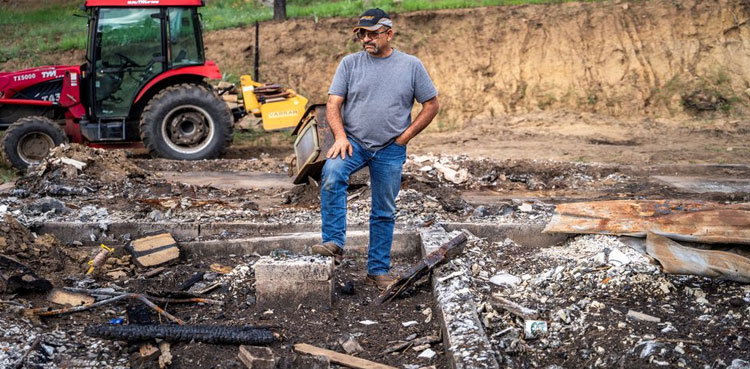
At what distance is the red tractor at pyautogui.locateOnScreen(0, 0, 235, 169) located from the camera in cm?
1186

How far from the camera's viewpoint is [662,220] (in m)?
5.79

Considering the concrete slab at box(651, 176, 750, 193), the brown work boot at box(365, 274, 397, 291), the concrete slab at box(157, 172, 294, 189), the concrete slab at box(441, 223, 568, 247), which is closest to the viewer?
the brown work boot at box(365, 274, 397, 291)

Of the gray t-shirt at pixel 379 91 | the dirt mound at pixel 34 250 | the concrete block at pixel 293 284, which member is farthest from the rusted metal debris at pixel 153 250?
the gray t-shirt at pixel 379 91

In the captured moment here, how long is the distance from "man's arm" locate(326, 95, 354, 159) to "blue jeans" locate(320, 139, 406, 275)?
0.06 meters

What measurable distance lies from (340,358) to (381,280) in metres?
1.33

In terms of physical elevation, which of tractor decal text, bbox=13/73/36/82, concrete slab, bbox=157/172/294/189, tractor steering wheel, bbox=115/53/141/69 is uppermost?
tractor steering wheel, bbox=115/53/141/69

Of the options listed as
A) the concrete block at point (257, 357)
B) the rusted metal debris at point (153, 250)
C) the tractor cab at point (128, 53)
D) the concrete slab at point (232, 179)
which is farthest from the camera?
the tractor cab at point (128, 53)

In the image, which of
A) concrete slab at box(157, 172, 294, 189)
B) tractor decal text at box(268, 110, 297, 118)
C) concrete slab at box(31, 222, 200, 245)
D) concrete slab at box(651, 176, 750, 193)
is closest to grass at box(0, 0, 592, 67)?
tractor decal text at box(268, 110, 297, 118)

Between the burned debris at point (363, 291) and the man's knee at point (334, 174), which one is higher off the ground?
the man's knee at point (334, 174)

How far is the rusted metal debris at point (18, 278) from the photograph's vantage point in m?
5.43

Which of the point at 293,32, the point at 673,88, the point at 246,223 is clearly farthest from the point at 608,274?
the point at 293,32

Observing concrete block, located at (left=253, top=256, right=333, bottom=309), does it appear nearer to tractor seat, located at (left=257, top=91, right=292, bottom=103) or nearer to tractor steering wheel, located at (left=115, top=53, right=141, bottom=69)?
tractor steering wheel, located at (left=115, top=53, right=141, bottom=69)

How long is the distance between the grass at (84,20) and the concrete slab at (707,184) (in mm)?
8717

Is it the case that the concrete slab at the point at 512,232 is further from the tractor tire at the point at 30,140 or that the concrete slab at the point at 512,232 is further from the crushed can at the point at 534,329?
the tractor tire at the point at 30,140
